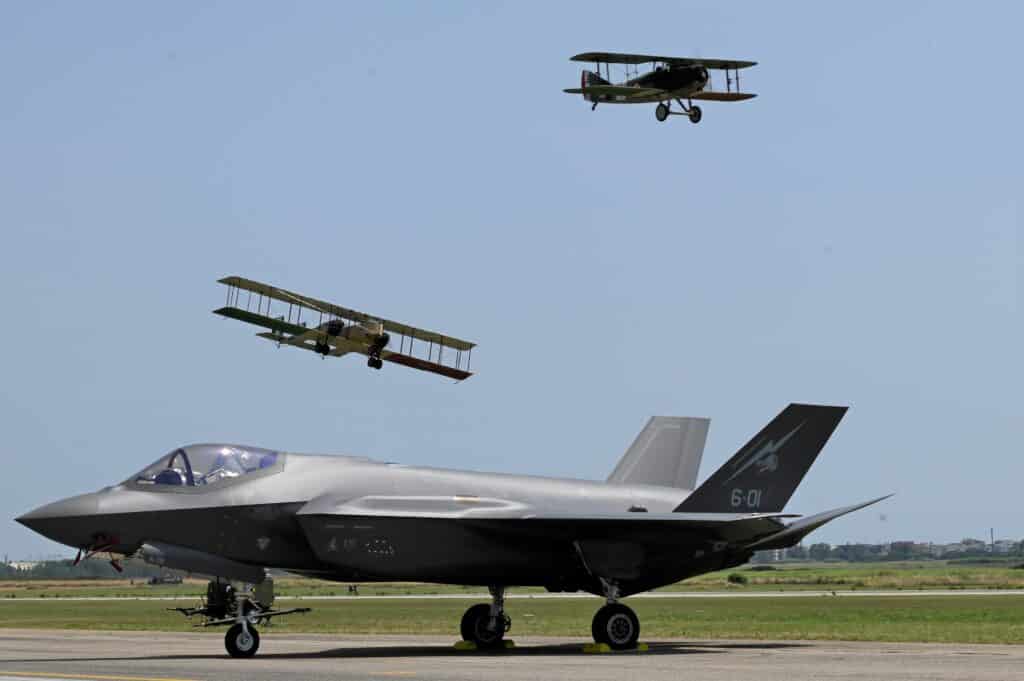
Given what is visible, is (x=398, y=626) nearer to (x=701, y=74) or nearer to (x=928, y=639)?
(x=928, y=639)

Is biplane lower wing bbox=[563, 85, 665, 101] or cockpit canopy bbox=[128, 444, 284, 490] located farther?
biplane lower wing bbox=[563, 85, 665, 101]

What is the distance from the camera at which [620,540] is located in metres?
27.3

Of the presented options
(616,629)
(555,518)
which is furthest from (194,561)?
(616,629)

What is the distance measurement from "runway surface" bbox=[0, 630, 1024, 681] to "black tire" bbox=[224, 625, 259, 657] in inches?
9.6

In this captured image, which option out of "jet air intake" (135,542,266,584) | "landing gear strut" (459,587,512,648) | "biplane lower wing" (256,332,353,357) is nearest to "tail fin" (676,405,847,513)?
"landing gear strut" (459,587,512,648)

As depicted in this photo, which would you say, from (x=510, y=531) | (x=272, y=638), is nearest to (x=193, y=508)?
(x=510, y=531)

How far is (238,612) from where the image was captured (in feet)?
81.3

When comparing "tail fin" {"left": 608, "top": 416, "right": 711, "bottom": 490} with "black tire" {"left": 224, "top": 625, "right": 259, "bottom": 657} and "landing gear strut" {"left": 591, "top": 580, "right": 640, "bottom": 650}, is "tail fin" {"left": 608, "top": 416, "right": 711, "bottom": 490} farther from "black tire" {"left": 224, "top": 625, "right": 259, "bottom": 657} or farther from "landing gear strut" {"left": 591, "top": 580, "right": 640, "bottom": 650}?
"black tire" {"left": 224, "top": 625, "right": 259, "bottom": 657}

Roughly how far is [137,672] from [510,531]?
8015 millimetres

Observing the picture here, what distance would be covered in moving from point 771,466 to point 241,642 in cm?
961

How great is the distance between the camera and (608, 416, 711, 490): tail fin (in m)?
31.0

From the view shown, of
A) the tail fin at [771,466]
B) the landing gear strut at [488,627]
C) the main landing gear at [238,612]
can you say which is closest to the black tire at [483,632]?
the landing gear strut at [488,627]

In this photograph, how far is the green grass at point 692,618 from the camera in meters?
34.6

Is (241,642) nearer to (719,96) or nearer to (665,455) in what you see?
(665,455)
